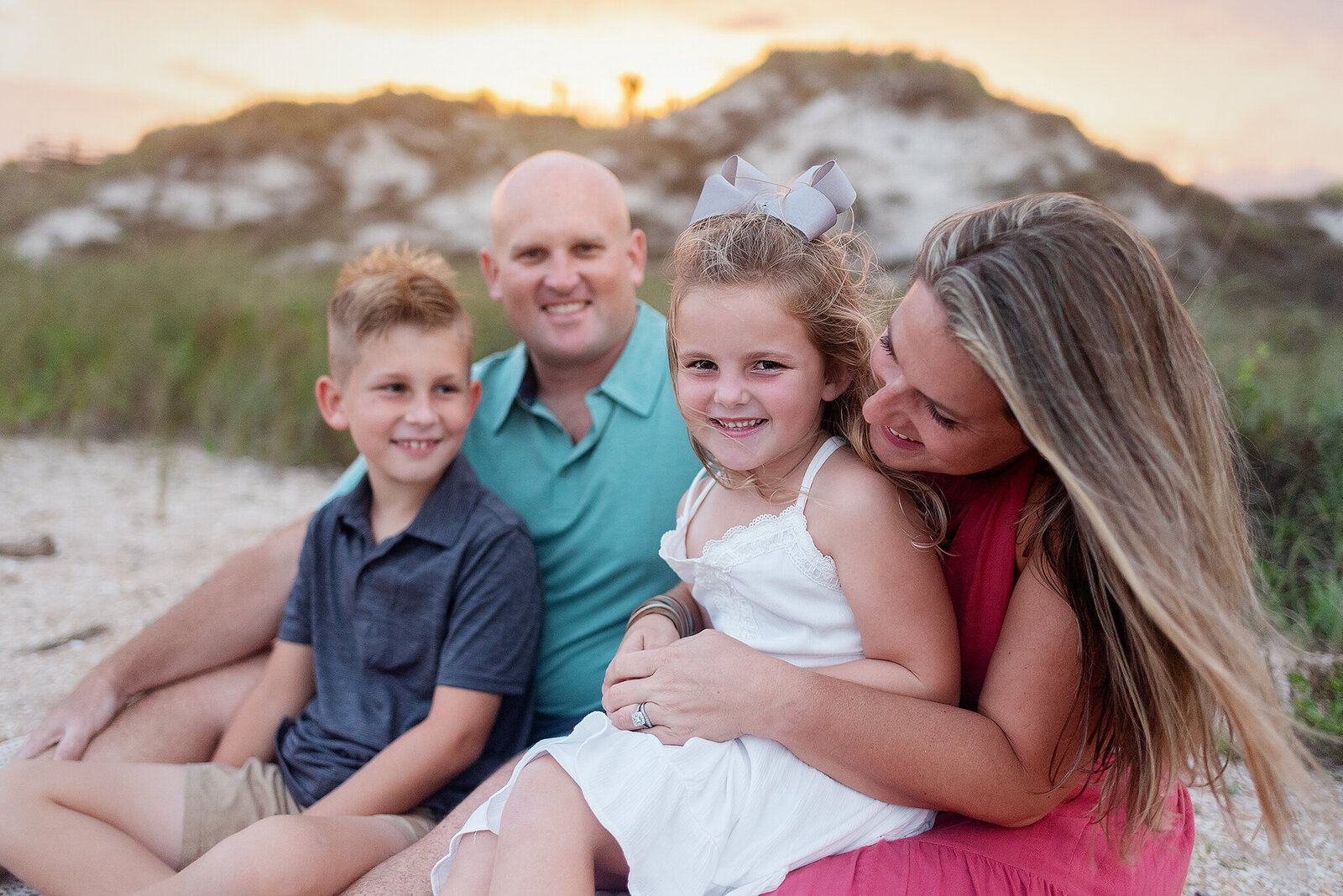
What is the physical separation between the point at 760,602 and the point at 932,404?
564 millimetres

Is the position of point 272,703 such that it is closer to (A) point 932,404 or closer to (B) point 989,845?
(B) point 989,845

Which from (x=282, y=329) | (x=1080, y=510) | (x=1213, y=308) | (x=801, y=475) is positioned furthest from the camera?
(x=282, y=329)

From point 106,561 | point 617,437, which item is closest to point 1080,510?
point 617,437

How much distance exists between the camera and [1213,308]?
6539 mm

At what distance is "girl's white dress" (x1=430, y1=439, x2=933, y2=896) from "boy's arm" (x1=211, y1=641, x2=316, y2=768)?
99cm

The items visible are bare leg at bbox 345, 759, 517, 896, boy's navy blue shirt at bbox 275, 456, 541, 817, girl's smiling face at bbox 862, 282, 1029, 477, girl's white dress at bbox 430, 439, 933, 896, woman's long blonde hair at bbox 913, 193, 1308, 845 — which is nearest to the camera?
woman's long blonde hair at bbox 913, 193, 1308, 845

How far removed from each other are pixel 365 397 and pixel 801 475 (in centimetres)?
127

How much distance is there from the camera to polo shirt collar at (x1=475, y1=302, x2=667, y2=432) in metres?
2.89

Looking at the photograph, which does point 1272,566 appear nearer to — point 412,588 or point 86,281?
point 412,588

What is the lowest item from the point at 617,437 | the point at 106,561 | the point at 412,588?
the point at 106,561

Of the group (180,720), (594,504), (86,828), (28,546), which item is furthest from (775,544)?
(28,546)

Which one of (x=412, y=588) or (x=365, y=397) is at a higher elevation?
(x=365, y=397)

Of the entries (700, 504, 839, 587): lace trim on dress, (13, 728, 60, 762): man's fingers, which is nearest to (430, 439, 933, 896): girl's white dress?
(700, 504, 839, 587): lace trim on dress

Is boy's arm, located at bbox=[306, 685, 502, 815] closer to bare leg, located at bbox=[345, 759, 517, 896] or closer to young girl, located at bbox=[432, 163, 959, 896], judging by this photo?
bare leg, located at bbox=[345, 759, 517, 896]
